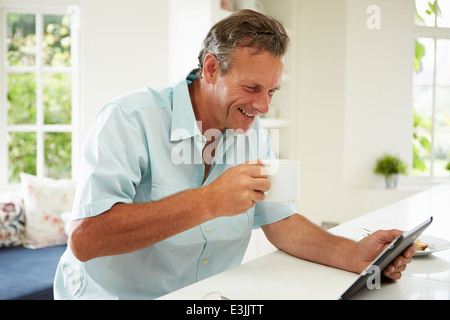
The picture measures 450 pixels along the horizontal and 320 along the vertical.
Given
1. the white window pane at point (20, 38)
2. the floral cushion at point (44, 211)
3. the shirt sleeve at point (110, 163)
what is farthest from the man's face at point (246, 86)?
the white window pane at point (20, 38)

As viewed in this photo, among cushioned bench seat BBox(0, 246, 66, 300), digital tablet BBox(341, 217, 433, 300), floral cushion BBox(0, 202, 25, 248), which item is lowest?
cushioned bench seat BBox(0, 246, 66, 300)

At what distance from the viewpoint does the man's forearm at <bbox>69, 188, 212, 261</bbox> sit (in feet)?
3.31

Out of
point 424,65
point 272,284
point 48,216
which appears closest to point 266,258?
point 272,284

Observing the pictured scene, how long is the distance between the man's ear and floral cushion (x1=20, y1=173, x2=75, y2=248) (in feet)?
6.84

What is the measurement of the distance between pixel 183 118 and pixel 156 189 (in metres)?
0.20

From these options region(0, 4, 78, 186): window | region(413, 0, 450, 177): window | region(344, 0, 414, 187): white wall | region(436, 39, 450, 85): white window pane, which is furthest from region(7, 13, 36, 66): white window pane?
region(436, 39, 450, 85): white window pane

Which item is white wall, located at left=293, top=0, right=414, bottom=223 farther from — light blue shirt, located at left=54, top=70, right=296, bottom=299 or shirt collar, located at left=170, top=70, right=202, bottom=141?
shirt collar, located at left=170, top=70, right=202, bottom=141

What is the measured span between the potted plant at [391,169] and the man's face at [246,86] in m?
A: 2.97

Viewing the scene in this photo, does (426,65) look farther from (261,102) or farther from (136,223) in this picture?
(136,223)

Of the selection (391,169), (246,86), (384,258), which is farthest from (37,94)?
(384,258)

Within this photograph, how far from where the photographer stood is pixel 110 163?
41.9 inches

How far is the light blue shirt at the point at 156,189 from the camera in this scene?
113cm
